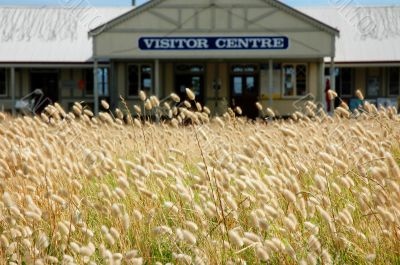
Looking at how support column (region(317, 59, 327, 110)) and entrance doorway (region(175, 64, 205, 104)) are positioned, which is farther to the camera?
entrance doorway (region(175, 64, 205, 104))

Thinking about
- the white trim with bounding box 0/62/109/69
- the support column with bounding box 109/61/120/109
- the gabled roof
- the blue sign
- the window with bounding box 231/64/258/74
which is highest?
the gabled roof

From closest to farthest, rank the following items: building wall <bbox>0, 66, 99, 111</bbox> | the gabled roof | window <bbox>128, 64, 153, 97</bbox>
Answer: the gabled roof
window <bbox>128, 64, 153, 97</bbox>
building wall <bbox>0, 66, 99, 111</bbox>

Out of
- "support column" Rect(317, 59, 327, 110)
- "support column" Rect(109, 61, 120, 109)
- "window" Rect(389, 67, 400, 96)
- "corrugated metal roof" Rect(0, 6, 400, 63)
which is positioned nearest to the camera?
"support column" Rect(317, 59, 327, 110)

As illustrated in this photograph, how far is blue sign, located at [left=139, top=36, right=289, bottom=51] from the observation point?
78.1 ft

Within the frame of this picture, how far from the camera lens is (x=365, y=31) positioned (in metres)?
29.9

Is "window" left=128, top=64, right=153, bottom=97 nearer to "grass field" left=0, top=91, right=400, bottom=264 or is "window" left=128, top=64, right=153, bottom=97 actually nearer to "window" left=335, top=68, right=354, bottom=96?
"window" left=335, top=68, right=354, bottom=96

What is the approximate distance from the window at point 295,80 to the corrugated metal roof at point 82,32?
6.06ft

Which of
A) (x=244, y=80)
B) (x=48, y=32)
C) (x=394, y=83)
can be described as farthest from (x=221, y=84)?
(x=48, y=32)

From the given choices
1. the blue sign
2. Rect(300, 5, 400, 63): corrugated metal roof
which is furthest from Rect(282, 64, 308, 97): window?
the blue sign

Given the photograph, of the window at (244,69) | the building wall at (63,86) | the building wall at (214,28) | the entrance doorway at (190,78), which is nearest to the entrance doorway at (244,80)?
the window at (244,69)

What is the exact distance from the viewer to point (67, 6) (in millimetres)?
32719

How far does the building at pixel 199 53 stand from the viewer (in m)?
23.9

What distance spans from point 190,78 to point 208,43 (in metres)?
3.63

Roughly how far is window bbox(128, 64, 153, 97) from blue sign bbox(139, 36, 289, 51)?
3557 millimetres
